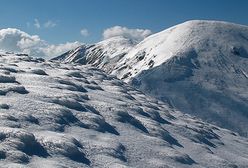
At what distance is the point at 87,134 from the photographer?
6869 cm

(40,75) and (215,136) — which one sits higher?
(40,75)

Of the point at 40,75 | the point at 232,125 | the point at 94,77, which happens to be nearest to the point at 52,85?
the point at 40,75

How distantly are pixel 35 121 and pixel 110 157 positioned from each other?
12547 mm

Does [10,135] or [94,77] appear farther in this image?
[94,77]

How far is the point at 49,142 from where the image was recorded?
58.8 meters

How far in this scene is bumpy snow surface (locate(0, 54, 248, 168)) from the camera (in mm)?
57000

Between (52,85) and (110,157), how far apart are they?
37197 millimetres

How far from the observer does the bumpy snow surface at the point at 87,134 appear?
57000mm

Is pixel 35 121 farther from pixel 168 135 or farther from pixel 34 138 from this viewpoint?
pixel 168 135

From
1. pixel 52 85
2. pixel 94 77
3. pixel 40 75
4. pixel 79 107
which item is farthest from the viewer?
pixel 94 77

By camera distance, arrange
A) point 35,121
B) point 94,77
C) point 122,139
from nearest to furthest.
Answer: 1. point 35,121
2. point 122,139
3. point 94,77

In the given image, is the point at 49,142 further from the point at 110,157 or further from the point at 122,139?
the point at 122,139

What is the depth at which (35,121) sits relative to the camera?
65312 mm

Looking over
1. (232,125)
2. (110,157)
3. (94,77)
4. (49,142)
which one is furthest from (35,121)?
(232,125)
